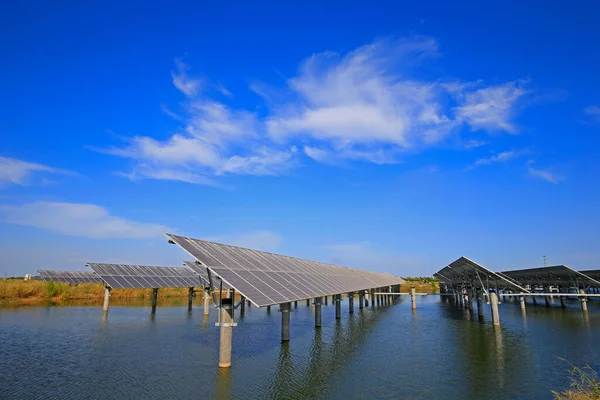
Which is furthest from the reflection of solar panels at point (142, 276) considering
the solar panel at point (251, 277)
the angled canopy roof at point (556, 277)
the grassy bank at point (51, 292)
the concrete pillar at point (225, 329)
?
the angled canopy roof at point (556, 277)

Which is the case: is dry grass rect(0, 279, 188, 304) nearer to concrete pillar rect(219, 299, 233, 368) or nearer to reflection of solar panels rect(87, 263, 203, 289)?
reflection of solar panels rect(87, 263, 203, 289)

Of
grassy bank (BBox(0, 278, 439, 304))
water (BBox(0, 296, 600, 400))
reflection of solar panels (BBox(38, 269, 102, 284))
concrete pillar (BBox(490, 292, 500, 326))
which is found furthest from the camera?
reflection of solar panels (BBox(38, 269, 102, 284))

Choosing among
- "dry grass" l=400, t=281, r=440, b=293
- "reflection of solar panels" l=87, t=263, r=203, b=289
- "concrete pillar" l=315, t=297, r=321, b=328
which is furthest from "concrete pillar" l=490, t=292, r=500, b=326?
"dry grass" l=400, t=281, r=440, b=293

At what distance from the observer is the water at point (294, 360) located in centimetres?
1493

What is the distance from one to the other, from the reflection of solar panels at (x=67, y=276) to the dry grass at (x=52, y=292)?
2.07 m

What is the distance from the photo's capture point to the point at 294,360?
20.0 meters

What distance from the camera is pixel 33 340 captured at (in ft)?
84.0

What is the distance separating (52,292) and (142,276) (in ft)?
64.1

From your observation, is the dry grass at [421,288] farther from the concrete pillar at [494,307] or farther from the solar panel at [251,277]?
the solar panel at [251,277]

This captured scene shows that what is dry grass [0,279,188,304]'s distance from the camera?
182 ft

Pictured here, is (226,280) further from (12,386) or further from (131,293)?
(131,293)

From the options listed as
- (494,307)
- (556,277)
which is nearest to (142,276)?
(494,307)

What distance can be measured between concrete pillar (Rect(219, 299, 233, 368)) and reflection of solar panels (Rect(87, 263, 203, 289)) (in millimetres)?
30712

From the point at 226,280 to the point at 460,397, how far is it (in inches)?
427
